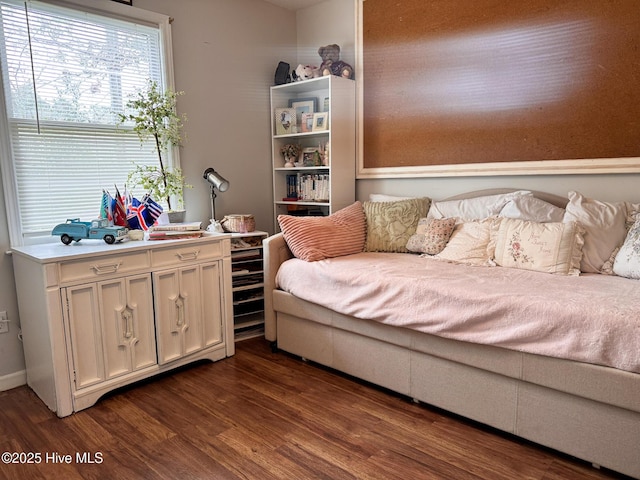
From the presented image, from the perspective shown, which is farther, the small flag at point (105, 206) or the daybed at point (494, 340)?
the small flag at point (105, 206)


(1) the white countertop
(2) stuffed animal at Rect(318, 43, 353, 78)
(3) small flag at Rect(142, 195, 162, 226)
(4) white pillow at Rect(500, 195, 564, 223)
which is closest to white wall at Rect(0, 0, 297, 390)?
(3) small flag at Rect(142, 195, 162, 226)

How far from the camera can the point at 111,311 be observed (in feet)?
7.47

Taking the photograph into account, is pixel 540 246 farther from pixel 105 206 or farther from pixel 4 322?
pixel 4 322

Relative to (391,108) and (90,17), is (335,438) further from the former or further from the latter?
(90,17)

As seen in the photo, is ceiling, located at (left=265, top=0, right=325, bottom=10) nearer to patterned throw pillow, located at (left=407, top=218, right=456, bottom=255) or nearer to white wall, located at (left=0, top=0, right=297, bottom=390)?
white wall, located at (left=0, top=0, right=297, bottom=390)

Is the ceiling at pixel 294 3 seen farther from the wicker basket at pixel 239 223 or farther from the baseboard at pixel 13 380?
the baseboard at pixel 13 380

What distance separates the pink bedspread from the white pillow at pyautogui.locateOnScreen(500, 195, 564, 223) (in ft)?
1.22

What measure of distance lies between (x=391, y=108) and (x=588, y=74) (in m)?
1.27

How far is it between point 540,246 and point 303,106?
2186mm

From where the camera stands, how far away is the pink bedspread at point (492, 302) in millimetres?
1597

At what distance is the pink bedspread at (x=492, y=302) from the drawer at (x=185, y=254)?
0.53 metres

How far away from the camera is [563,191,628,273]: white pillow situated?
2215 millimetres

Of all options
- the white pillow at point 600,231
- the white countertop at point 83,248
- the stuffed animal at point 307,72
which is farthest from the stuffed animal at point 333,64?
the white pillow at point 600,231

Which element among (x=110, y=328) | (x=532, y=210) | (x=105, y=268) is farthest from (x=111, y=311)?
(x=532, y=210)
